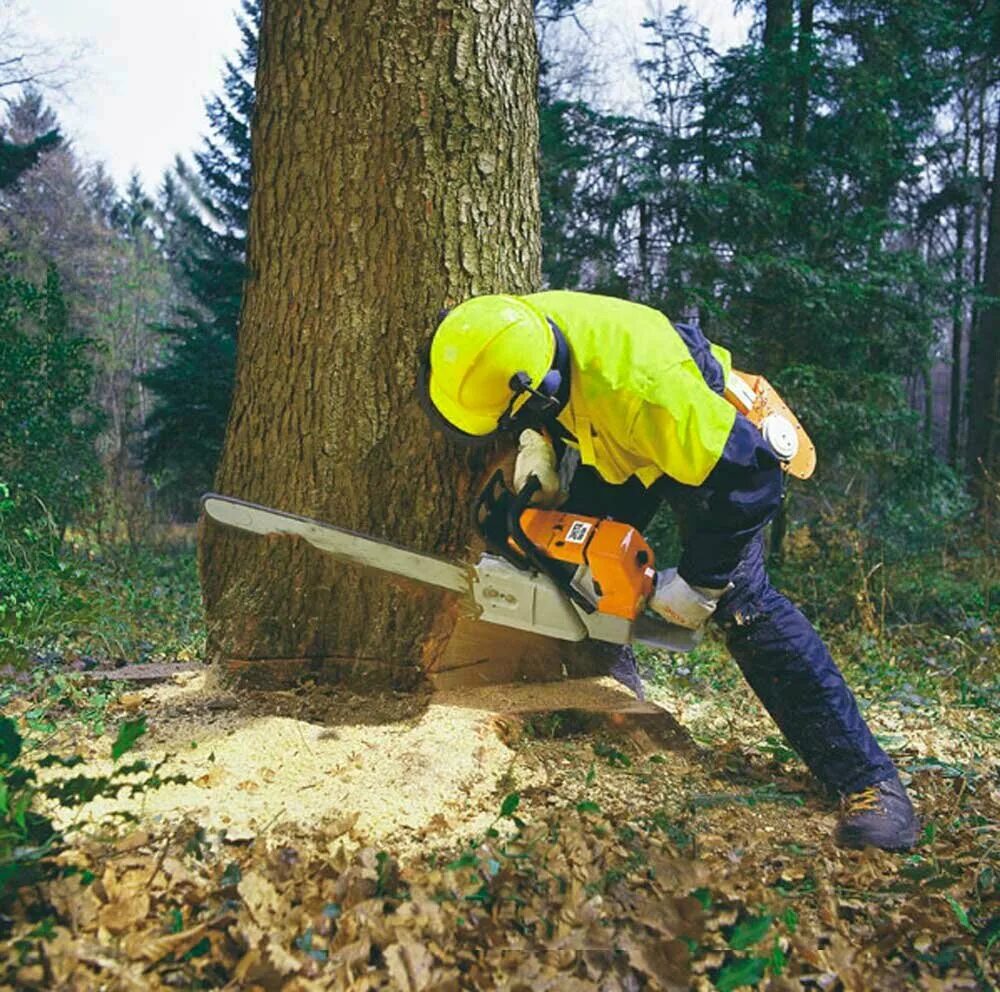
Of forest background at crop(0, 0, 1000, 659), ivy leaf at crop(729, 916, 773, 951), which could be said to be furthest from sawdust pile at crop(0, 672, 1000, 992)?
forest background at crop(0, 0, 1000, 659)

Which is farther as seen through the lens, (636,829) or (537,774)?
(537,774)

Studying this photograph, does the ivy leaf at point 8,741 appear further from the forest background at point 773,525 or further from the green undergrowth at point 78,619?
the green undergrowth at point 78,619

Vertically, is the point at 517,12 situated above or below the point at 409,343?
above

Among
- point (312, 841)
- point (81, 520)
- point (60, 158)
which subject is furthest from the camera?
point (60, 158)

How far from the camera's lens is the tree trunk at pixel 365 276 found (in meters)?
2.98

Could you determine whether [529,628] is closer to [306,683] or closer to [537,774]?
[537,774]

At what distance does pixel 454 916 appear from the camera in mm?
1938

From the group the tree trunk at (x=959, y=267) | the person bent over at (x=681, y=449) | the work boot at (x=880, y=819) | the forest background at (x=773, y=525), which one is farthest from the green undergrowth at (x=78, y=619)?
the tree trunk at (x=959, y=267)

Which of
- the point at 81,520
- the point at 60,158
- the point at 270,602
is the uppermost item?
the point at 60,158

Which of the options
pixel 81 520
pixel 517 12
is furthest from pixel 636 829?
pixel 81 520

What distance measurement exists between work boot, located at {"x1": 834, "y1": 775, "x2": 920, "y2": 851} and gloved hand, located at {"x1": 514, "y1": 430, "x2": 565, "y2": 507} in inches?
50.7

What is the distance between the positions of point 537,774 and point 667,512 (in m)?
5.00

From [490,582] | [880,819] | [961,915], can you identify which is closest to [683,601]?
[490,582]

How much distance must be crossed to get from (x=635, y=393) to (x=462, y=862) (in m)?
A: 1.28
